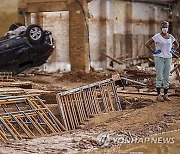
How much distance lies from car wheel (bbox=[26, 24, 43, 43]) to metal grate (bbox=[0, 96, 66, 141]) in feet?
18.7

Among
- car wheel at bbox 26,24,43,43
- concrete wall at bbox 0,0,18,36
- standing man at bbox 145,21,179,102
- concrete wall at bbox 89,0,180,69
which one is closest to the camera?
standing man at bbox 145,21,179,102

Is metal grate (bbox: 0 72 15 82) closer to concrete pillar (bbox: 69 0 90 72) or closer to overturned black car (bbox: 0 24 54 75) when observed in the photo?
overturned black car (bbox: 0 24 54 75)

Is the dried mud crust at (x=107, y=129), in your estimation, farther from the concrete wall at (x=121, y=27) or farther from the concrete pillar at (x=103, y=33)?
the concrete pillar at (x=103, y=33)

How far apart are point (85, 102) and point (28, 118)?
1.84 m

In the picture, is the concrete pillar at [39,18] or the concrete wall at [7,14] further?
the concrete pillar at [39,18]

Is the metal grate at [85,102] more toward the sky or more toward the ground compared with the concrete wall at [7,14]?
more toward the ground

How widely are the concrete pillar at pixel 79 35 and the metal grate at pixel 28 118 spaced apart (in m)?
11.3

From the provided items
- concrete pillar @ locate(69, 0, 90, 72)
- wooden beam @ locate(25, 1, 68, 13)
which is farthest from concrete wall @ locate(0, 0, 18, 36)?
concrete pillar @ locate(69, 0, 90, 72)

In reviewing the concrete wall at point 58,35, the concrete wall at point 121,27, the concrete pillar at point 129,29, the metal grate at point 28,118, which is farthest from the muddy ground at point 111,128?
the concrete pillar at point 129,29

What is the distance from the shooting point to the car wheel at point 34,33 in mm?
17266

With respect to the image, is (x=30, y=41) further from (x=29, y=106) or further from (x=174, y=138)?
(x=174, y=138)

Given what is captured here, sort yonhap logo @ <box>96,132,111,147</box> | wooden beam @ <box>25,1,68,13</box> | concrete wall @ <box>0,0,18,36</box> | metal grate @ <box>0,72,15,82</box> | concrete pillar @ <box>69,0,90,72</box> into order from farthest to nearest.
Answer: concrete wall @ <box>0,0,18,36</box>, wooden beam @ <box>25,1,68,13</box>, concrete pillar @ <box>69,0,90,72</box>, metal grate @ <box>0,72,15,82</box>, yonhap logo @ <box>96,132,111,147</box>

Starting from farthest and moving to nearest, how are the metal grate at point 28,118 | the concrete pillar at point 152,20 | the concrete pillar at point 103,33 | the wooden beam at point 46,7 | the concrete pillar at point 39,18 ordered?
the concrete pillar at point 152,20 < the concrete pillar at point 103,33 < the concrete pillar at point 39,18 < the wooden beam at point 46,7 < the metal grate at point 28,118

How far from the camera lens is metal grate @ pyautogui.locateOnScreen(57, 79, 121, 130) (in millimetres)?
11695
